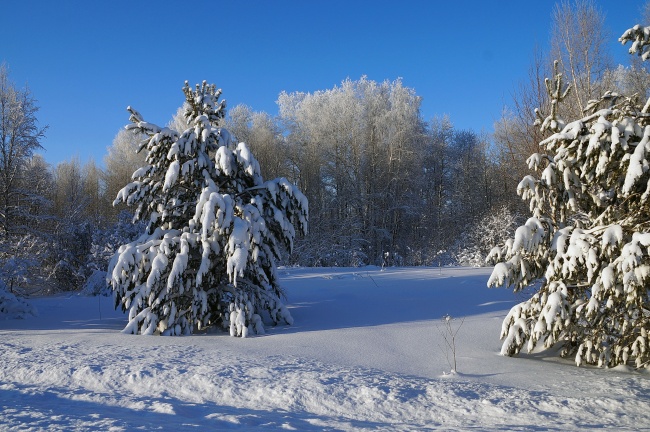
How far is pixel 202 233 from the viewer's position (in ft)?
23.0

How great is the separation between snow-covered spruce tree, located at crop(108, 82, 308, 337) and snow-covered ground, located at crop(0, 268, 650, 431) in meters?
0.53

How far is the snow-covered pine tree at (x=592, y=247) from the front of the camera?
15.6 ft

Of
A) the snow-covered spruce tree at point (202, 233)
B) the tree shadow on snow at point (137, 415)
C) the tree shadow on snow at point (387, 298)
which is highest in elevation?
the snow-covered spruce tree at point (202, 233)

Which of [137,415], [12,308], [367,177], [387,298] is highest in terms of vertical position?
[367,177]

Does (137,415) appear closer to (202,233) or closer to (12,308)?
(202,233)

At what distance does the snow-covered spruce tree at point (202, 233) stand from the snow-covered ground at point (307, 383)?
53 cm

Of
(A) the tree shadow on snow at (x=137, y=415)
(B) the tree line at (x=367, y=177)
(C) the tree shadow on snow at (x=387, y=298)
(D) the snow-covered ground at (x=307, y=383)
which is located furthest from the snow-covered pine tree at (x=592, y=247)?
(B) the tree line at (x=367, y=177)

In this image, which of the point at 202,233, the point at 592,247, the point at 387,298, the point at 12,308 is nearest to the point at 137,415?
the point at 202,233

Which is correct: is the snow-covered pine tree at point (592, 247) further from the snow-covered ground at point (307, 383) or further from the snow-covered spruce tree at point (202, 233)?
the snow-covered spruce tree at point (202, 233)

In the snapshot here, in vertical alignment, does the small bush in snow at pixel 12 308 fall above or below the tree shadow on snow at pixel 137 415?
above

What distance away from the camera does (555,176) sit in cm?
547

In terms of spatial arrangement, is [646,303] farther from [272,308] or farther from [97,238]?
[97,238]

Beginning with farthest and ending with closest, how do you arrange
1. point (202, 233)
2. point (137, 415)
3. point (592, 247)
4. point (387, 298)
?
1. point (387, 298)
2. point (202, 233)
3. point (592, 247)
4. point (137, 415)

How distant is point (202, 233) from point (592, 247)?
5219 mm
